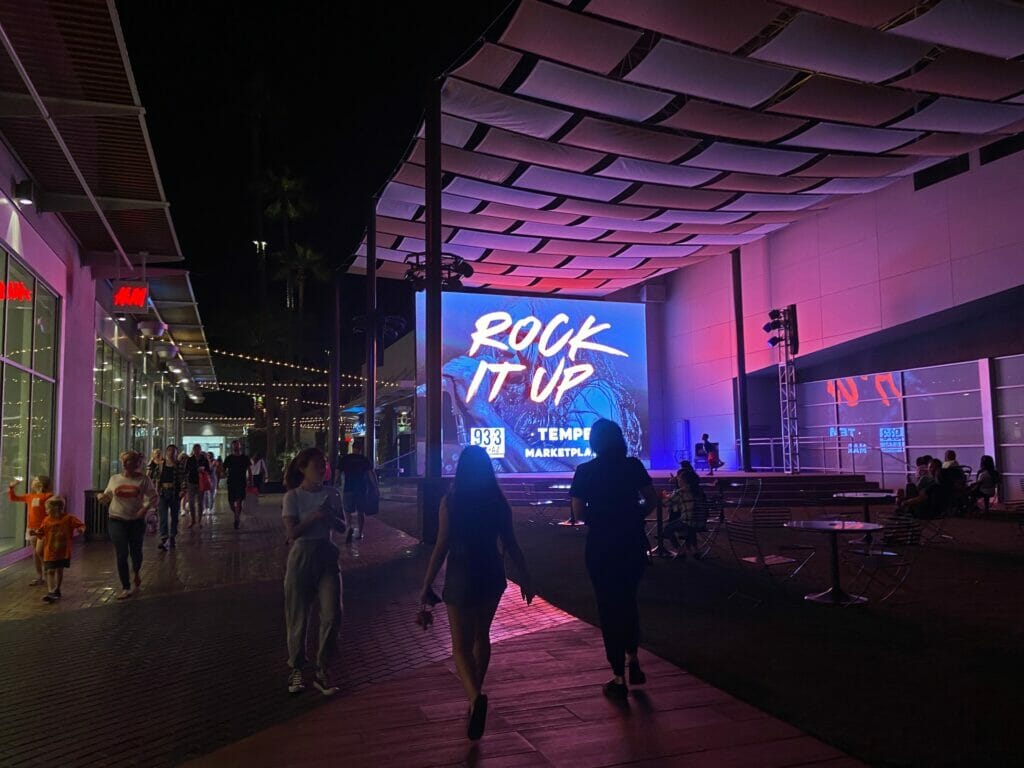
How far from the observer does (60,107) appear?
25.6 ft

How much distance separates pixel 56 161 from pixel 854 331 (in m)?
18.6

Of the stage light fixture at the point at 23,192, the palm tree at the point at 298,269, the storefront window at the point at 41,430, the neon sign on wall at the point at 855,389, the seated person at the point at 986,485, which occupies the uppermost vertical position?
the palm tree at the point at 298,269

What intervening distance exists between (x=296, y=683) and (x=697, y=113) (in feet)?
39.6

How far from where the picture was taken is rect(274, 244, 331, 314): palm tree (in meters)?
34.2

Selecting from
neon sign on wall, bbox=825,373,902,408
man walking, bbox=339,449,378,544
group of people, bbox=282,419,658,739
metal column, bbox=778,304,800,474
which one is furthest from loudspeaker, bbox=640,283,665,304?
group of people, bbox=282,419,658,739

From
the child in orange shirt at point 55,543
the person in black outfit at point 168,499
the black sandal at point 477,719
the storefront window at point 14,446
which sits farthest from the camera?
the person in black outfit at point 168,499

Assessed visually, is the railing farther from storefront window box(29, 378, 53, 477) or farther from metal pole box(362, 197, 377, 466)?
storefront window box(29, 378, 53, 477)

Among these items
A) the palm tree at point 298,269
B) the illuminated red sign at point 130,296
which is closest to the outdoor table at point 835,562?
the illuminated red sign at point 130,296

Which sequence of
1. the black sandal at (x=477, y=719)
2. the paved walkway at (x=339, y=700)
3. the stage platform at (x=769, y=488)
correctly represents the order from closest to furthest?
1. the paved walkway at (x=339, y=700)
2. the black sandal at (x=477, y=719)
3. the stage platform at (x=769, y=488)

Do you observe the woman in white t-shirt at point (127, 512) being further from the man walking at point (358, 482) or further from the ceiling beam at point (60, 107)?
the ceiling beam at point (60, 107)

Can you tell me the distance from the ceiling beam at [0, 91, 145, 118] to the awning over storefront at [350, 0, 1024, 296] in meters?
5.21

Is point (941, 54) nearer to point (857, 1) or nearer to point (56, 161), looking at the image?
point (857, 1)

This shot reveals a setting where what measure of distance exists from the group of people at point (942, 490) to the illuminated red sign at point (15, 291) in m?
12.1

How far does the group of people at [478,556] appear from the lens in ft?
12.7
